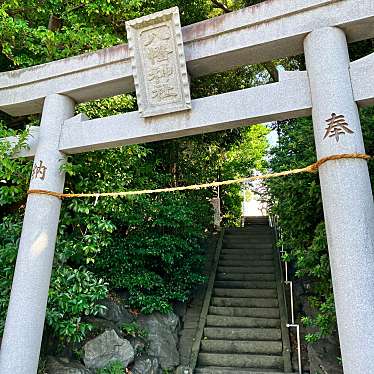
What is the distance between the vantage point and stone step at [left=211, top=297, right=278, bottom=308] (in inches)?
280

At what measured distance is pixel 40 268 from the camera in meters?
3.48

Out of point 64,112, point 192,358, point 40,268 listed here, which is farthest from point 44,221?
point 192,358

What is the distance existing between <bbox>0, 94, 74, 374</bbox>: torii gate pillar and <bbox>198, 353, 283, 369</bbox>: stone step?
3.37 m

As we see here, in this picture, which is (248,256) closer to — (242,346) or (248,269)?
(248,269)

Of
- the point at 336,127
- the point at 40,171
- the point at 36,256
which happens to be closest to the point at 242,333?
the point at 36,256

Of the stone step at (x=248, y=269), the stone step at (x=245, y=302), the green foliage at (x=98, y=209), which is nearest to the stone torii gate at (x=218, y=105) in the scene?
the green foliage at (x=98, y=209)

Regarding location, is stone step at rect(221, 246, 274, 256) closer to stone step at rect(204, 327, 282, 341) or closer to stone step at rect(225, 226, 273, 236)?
stone step at rect(225, 226, 273, 236)

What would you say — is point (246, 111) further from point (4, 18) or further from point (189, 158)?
point (189, 158)

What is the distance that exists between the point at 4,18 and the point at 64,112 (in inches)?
91.3

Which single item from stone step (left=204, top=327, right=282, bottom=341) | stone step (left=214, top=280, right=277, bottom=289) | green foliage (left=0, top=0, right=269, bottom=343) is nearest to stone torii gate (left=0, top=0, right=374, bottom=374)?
green foliage (left=0, top=0, right=269, bottom=343)

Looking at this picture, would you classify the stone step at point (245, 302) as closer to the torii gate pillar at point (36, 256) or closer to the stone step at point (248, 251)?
the stone step at point (248, 251)

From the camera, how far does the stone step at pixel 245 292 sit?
294 inches

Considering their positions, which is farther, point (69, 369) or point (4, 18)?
point (4, 18)

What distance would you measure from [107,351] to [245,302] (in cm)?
329
